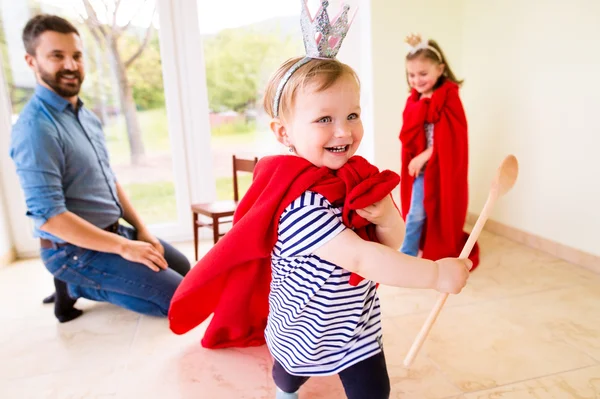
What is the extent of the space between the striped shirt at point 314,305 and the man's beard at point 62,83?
1.14 meters

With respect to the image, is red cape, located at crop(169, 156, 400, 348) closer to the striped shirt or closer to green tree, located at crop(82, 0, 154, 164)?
the striped shirt

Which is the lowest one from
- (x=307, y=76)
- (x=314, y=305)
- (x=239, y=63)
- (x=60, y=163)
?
(x=314, y=305)

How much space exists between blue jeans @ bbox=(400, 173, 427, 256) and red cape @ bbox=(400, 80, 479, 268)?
38 millimetres

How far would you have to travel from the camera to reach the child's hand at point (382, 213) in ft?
2.71

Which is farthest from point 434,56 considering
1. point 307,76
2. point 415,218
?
point 307,76

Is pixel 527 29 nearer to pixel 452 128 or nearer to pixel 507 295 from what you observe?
pixel 452 128

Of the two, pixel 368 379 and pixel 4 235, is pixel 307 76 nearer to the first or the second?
pixel 368 379

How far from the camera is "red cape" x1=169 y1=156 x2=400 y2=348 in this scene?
0.83 meters

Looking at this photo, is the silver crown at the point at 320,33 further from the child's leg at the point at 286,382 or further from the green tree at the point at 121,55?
the green tree at the point at 121,55

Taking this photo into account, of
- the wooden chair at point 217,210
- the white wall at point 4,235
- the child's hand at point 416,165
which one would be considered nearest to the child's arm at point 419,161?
the child's hand at point 416,165

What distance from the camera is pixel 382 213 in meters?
0.84

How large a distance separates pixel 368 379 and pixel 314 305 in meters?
0.20

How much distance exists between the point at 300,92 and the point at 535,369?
1.07 metres

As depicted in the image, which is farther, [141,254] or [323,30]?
[141,254]
